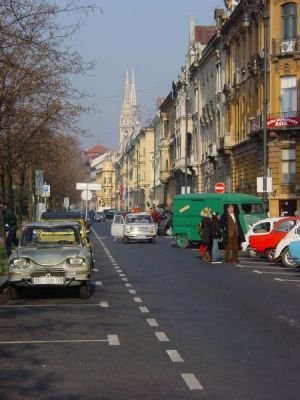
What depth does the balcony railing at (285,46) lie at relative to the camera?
46.2 metres

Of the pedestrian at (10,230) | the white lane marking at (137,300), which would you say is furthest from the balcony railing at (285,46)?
the white lane marking at (137,300)

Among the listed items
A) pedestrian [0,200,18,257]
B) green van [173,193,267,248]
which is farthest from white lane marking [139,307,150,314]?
green van [173,193,267,248]

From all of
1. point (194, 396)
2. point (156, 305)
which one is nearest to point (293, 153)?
point (156, 305)

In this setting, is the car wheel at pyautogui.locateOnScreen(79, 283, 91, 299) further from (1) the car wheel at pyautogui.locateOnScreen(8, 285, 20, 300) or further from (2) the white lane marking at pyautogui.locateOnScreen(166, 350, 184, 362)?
(2) the white lane marking at pyautogui.locateOnScreen(166, 350, 184, 362)

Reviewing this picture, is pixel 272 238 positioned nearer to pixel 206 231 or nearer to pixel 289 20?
pixel 206 231

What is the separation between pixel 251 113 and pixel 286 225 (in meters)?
25.6

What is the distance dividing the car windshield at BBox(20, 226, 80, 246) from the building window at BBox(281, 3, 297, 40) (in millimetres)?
32559

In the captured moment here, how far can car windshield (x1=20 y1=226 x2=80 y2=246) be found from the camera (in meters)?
16.8

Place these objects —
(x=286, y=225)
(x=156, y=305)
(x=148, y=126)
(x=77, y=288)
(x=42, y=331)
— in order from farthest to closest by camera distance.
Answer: (x=148, y=126), (x=286, y=225), (x=77, y=288), (x=156, y=305), (x=42, y=331)

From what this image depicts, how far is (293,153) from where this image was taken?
45812 mm

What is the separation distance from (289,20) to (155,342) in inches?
1540

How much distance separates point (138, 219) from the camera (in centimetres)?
4256

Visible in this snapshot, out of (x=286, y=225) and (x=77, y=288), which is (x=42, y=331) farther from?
(x=286, y=225)

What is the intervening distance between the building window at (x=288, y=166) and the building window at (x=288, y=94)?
93.5 inches
